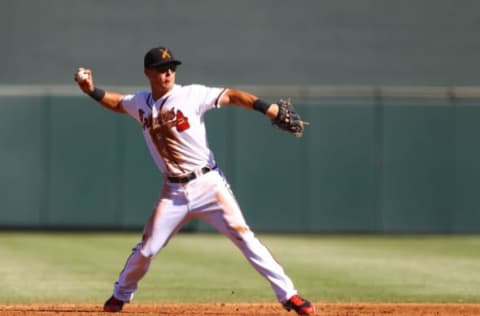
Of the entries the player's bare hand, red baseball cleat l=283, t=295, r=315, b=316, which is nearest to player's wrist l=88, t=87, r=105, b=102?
the player's bare hand

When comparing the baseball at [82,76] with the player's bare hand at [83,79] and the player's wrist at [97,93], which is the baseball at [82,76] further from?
the player's wrist at [97,93]

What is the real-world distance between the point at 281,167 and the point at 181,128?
498 inches

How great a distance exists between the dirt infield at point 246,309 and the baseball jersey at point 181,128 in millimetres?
1238

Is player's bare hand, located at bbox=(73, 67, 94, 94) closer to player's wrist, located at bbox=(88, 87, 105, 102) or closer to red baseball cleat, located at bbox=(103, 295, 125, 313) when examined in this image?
player's wrist, located at bbox=(88, 87, 105, 102)

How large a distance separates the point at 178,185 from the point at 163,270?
Result: 208 inches

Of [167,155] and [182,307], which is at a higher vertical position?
[167,155]

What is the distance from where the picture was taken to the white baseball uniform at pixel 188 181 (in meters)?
8.05

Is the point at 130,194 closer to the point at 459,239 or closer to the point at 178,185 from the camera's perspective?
the point at 459,239

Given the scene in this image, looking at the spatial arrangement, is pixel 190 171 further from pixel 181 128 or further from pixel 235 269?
pixel 235 269

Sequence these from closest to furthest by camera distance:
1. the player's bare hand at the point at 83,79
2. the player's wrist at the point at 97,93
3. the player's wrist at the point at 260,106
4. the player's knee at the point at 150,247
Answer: the player's wrist at the point at 260,106, the player's knee at the point at 150,247, the player's bare hand at the point at 83,79, the player's wrist at the point at 97,93

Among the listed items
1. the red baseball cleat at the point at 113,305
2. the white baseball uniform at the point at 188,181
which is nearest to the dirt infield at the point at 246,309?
the red baseball cleat at the point at 113,305

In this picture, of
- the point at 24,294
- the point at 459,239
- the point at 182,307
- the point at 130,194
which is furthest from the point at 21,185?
the point at 182,307

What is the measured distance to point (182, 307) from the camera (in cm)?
919

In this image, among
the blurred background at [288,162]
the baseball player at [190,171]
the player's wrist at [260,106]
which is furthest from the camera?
the blurred background at [288,162]
